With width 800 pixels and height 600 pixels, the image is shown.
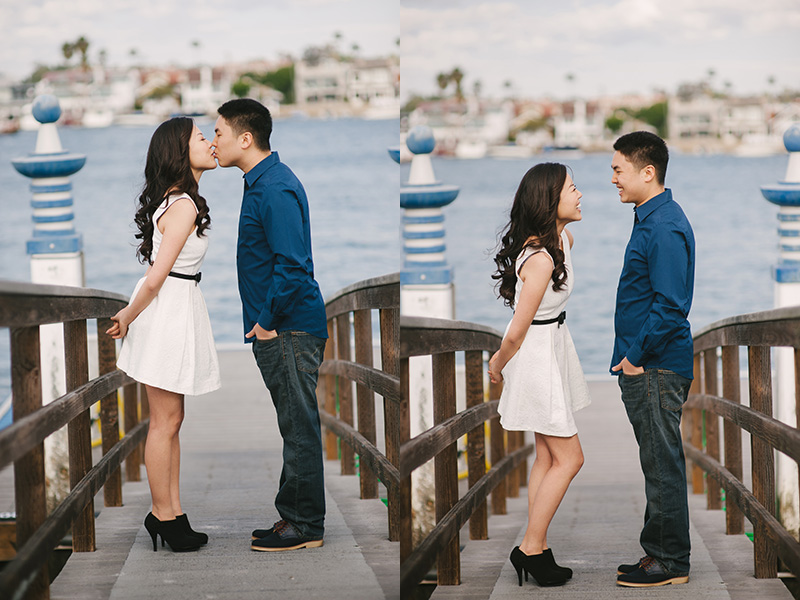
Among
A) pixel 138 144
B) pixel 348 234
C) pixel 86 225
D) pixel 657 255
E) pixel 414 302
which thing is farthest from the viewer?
pixel 348 234

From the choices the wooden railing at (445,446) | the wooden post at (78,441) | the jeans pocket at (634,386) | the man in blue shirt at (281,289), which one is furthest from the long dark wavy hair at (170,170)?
the jeans pocket at (634,386)

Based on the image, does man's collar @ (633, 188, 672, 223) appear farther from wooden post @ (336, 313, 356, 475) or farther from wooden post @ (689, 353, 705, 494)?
wooden post @ (689, 353, 705, 494)

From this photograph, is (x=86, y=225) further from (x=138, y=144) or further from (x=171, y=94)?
(x=171, y=94)

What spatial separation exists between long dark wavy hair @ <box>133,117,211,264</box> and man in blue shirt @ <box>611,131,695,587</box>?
1.25m

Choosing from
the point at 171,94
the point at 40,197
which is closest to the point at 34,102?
the point at 40,197

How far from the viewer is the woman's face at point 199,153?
3084 millimetres

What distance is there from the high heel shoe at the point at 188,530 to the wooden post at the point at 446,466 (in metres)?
0.76

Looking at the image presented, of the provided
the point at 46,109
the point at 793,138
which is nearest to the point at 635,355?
the point at 793,138

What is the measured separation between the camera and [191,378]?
314cm

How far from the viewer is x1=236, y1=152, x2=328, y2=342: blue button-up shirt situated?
116 inches

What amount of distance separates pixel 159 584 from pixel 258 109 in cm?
143

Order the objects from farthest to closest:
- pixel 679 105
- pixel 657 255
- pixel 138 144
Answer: pixel 679 105 → pixel 138 144 → pixel 657 255

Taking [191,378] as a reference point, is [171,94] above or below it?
above

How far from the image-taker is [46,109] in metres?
4.43
